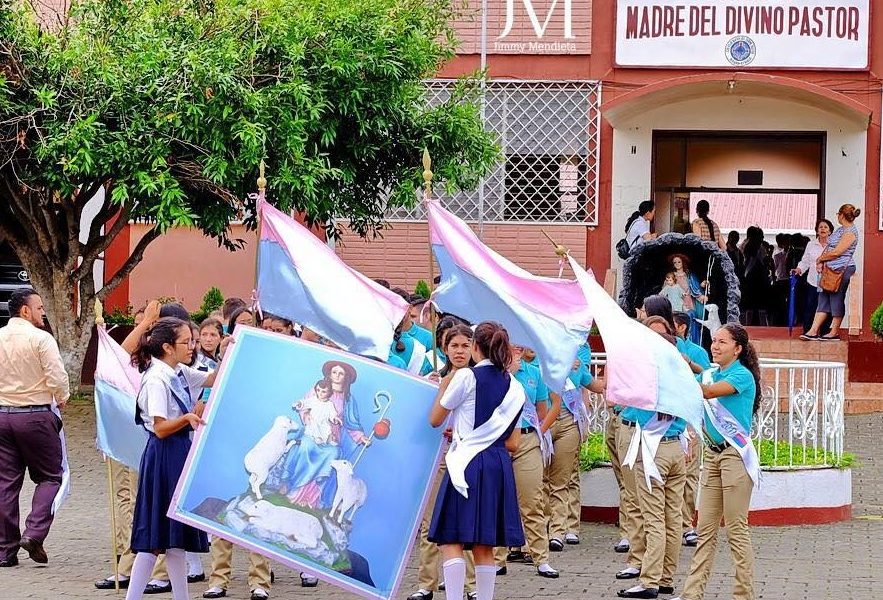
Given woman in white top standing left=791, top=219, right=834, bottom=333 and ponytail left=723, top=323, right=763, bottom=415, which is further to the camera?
woman in white top standing left=791, top=219, right=834, bottom=333

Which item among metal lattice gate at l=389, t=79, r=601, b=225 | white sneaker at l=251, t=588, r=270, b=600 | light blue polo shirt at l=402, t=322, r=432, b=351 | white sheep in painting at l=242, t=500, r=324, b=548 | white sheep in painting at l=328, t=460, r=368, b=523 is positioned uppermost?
metal lattice gate at l=389, t=79, r=601, b=225

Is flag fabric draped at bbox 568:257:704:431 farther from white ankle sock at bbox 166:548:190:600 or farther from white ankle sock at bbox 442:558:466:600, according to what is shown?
white ankle sock at bbox 166:548:190:600

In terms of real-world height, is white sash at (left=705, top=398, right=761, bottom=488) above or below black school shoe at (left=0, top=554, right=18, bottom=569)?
above

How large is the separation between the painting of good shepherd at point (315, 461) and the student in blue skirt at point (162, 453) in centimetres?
25

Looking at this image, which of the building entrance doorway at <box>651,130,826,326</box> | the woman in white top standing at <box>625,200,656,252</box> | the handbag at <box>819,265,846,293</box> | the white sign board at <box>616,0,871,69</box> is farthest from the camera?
the building entrance doorway at <box>651,130,826,326</box>

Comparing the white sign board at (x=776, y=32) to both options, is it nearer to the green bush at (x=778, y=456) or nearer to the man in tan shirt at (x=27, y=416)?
the green bush at (x=778, y=456)

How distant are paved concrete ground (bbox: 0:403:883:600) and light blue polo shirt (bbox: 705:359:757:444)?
49.8 inches

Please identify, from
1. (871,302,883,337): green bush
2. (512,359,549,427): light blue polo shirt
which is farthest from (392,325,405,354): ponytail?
(871,302,883,337): green bush

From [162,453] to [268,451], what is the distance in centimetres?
62

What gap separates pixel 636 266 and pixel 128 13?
626 centimetres

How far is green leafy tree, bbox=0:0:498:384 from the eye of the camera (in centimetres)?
1508

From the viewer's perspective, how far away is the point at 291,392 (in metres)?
8.15

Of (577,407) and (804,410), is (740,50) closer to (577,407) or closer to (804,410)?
(804,410)

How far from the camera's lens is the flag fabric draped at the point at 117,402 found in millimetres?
9273
